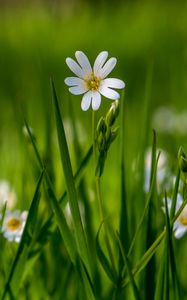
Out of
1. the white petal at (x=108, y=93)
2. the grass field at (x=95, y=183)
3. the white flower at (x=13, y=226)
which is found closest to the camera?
the white petal at (x=108, y=93)

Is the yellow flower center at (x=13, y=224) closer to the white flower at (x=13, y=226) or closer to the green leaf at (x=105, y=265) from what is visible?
the white flower at (x=13, y=226)

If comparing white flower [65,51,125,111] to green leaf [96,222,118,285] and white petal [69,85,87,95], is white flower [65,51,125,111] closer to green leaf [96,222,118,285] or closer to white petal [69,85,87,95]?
white petal [69,85,87,95]

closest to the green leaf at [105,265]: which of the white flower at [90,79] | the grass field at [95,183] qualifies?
the grass field at [95,183]

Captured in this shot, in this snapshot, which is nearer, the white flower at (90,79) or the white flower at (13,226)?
the white flower at (90,79)

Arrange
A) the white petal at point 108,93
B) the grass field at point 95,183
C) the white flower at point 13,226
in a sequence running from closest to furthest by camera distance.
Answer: the white petal at point 108,93, the grass field at point 95,183, the white flower at point 13,226

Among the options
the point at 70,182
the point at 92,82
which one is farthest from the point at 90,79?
the point at 70,182

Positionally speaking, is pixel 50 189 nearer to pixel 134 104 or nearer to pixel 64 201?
pixel 64 201
